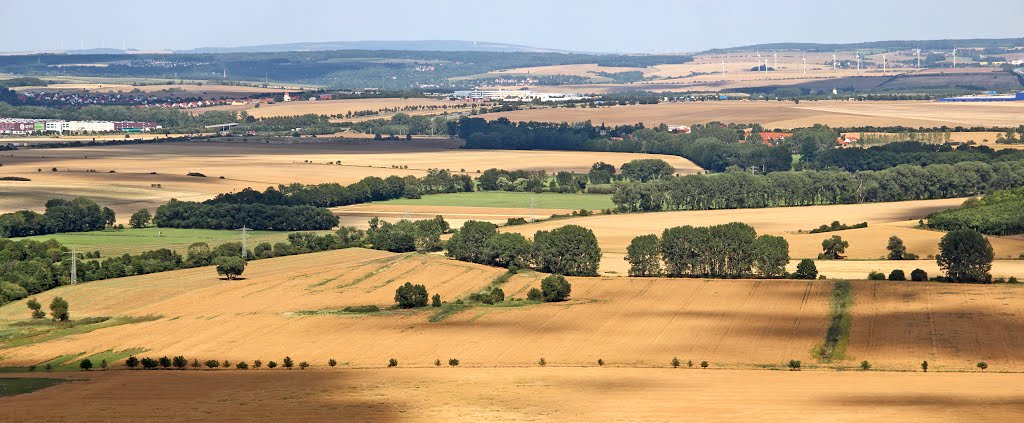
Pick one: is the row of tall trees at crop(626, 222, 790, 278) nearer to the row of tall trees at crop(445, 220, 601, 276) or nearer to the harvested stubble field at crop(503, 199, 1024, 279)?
the harvested stubble field at crop(503, 199, 1024, 279)

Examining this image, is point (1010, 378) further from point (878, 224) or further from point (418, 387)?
point (878, 224)

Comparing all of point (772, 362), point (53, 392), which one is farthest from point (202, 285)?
point (772, 362)

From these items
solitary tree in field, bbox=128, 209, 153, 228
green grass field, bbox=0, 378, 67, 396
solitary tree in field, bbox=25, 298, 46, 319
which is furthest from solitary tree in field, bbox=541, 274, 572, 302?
solitary tree in field, bbox=128, 209, 153, 228

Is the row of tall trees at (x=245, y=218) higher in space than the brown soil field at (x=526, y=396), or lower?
lower

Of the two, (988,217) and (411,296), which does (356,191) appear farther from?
(411,296)

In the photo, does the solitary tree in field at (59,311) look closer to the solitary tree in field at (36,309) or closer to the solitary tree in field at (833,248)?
the solitary tree in field at (36,309)

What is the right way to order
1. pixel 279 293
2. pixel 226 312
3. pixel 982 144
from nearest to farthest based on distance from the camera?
pixel 226 312 < pixel 279 293 < pixel 982 144

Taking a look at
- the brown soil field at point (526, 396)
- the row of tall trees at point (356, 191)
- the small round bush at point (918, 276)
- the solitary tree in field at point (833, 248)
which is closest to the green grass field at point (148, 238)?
the row of tall trees at point (356, 191)
